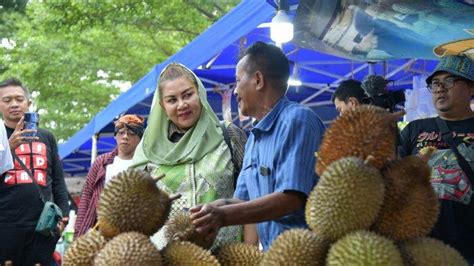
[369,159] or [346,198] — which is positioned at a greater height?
[369,159]

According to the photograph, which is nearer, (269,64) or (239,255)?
(239,255)

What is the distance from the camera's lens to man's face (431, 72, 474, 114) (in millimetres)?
4270

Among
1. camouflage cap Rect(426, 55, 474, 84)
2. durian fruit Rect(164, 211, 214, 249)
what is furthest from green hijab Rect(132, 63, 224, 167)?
camouflage cap Rect(426, 55, 474, 84)

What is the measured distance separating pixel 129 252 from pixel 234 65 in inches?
302

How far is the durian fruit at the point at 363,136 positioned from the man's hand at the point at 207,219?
503 millimetres

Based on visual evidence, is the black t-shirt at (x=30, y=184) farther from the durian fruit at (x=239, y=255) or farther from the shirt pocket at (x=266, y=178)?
the durian fruit at (x=239, y=255)

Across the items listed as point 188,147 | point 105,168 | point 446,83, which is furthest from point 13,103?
point 446,83

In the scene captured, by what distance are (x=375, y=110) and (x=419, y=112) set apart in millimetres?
3707

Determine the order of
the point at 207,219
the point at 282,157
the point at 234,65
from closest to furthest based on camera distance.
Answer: the point at 207,219 → the point at 282,157 → the point at 234,65

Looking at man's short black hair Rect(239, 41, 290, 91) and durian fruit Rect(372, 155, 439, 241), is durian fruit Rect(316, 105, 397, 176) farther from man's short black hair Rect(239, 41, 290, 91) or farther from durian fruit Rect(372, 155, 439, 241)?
man's short black hair Rect(239, 41, 290, 91)

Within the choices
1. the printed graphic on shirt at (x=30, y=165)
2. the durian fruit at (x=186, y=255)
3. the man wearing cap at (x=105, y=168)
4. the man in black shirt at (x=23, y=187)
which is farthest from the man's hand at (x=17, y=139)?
the durian fruit at (x=186, y=255)

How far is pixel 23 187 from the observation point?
20.0 ft

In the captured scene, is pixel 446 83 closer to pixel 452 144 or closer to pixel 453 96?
pixel 453 96

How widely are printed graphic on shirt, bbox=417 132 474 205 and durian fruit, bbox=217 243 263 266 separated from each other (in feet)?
5.11
